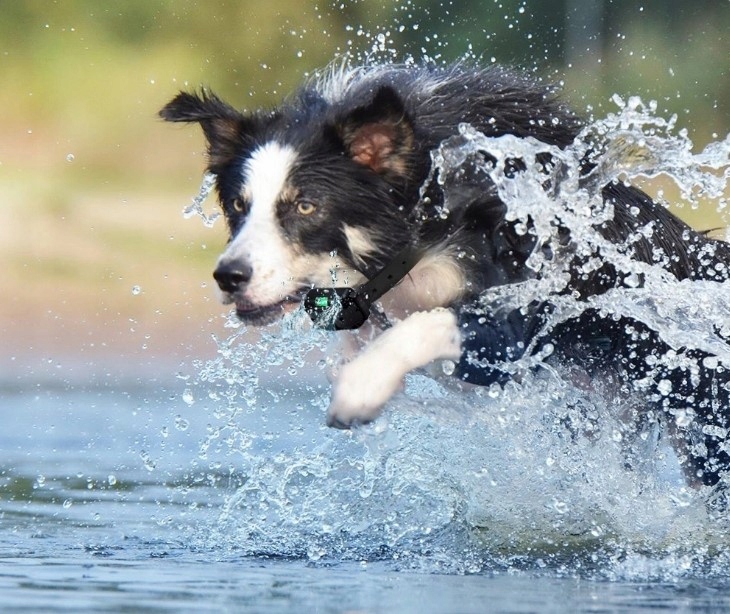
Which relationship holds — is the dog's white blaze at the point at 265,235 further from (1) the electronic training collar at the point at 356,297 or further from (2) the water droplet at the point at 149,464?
(2) the water droplet at the point at 149,464

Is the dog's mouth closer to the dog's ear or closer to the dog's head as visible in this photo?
the dog's head

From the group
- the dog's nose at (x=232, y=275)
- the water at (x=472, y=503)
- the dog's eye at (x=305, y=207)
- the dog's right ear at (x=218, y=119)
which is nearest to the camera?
the water at (x=472, y=503)

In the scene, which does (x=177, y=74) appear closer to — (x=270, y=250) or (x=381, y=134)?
(x=381, y=134)

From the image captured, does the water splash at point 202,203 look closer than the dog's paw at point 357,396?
No

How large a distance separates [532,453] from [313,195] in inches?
50.8

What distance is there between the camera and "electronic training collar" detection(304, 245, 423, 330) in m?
5.88

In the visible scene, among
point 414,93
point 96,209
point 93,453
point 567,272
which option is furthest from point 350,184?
point 96,209

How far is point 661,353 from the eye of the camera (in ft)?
20.5

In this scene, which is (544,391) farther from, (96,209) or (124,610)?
(96,209)

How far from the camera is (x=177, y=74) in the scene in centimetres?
1844

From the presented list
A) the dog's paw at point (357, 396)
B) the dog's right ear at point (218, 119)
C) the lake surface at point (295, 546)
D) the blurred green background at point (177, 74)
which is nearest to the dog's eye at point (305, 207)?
the dog's right ear at point (218, 119)

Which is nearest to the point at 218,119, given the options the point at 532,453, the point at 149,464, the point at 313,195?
the point at 313,195

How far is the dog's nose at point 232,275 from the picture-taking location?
→ 5496 mm

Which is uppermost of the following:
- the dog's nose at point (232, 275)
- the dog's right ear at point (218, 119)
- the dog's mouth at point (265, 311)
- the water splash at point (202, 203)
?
the dog's right ear at point (218, 119)
